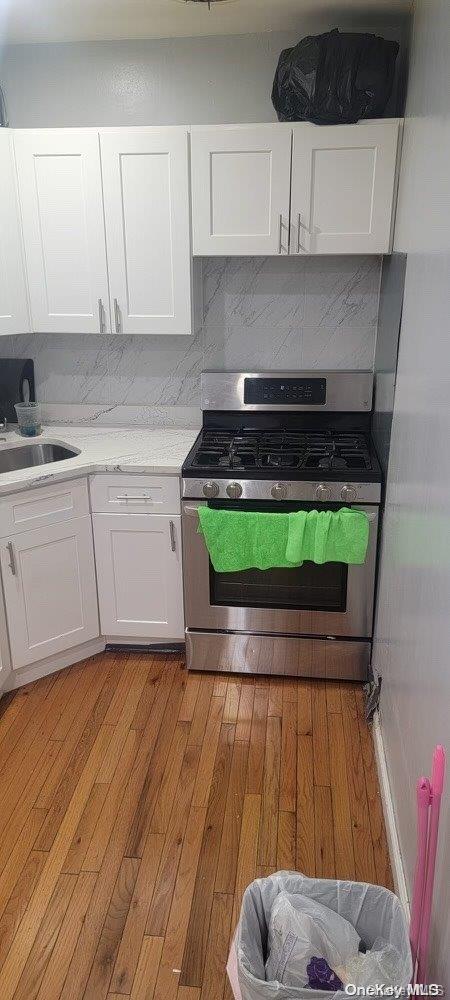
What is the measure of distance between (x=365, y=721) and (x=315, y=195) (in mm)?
1964

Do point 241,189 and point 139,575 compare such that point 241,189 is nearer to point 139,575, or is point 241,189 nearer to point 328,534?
point 328,534

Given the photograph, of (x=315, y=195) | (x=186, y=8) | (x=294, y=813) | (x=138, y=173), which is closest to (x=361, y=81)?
(x=315, y=195)

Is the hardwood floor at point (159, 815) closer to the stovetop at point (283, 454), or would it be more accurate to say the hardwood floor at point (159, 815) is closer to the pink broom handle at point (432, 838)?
the pink broom handle at point (432, 838)

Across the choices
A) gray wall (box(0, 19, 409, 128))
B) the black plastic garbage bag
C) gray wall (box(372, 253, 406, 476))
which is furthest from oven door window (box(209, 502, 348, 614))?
gray wall (box(0, 19, 409, 128))

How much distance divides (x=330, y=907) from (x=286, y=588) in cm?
124

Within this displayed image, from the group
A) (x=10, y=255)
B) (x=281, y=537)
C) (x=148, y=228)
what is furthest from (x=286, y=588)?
(x=10, y=255)

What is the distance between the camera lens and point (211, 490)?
2.52 metres

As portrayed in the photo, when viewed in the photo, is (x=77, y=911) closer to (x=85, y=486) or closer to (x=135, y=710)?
(x=135, y=710)

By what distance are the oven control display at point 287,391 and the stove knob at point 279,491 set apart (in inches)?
25.0

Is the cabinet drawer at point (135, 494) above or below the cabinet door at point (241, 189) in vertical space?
below

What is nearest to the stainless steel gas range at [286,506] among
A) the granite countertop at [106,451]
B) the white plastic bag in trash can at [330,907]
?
the granite countertop at [106,451]

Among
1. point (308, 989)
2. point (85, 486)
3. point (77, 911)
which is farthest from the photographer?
point (85, 486)

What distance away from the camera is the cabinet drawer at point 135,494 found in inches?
104

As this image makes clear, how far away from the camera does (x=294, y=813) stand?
211 cm
